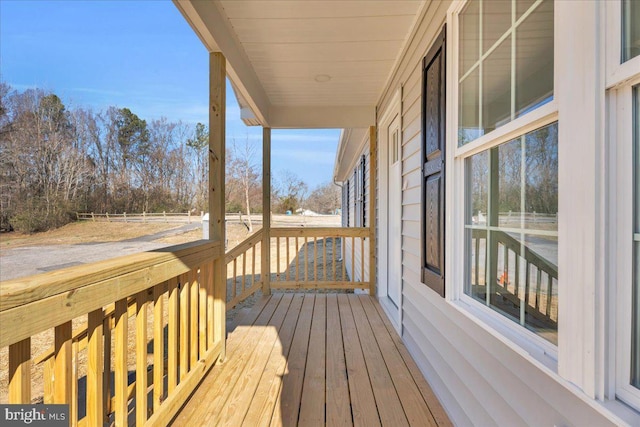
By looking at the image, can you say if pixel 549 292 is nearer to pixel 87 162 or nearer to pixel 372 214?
pixel 87 162

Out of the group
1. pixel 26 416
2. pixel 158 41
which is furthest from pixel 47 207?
pixel 158 41

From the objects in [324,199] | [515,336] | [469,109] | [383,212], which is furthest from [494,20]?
Answer: [324,199]

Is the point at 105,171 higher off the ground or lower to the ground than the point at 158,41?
lower

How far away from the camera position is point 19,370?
0.87m

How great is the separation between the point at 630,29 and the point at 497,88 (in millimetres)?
605

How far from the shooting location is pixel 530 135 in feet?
3.62

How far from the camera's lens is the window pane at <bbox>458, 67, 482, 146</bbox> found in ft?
4.91

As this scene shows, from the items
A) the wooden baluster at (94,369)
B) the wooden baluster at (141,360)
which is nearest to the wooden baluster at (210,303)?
the wooden baluster at (141,360)

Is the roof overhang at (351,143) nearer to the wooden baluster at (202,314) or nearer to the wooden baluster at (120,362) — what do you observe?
the wooden baluster at (202,314)

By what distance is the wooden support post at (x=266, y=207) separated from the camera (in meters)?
4.28

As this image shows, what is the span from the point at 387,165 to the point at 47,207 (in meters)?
3.16

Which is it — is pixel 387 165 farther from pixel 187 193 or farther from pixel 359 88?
pixel 187 193

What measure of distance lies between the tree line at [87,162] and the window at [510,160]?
5.76 ft

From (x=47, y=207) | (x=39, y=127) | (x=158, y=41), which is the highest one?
(x=158, y=41)
